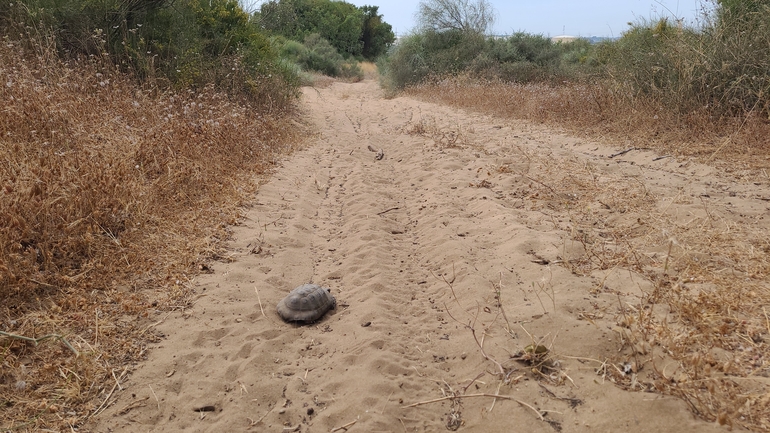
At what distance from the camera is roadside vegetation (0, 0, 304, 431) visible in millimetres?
2818

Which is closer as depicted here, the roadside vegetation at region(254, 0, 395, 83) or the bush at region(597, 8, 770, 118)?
the bush at region(597, 8, 770, 118)

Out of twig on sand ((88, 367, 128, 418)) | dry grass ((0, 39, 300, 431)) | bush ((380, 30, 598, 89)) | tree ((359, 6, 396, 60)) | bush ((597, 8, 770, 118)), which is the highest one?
tree ((359, 6, 396, 60))

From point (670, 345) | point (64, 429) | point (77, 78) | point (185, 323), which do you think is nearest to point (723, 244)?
point (670, 345)

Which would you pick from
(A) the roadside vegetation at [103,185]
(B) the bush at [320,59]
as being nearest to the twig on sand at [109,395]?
(A) the roadside vegetation at [103,185]

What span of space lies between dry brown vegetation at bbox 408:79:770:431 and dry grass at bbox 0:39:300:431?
9.13 ft

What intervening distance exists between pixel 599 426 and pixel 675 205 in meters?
2.98

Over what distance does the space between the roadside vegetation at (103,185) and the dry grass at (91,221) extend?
Result: 1 centimetres

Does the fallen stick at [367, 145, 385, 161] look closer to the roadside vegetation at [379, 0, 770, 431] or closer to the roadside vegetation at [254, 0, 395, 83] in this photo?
the roadside vegetation at [379, 0, 770, 431]

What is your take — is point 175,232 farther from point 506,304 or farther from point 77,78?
point 77,78

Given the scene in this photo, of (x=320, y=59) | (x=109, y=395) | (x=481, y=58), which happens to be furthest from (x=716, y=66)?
(x=320, y=59)

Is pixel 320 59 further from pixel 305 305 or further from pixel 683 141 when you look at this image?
pixel 305 305

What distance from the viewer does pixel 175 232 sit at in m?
4.32

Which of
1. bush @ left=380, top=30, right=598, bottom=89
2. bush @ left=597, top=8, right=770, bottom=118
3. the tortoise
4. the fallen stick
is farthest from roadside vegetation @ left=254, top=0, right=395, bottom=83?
the tortoise

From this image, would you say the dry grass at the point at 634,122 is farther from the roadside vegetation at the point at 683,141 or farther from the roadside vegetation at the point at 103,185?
the roadside vegetation at the point at 103,185
